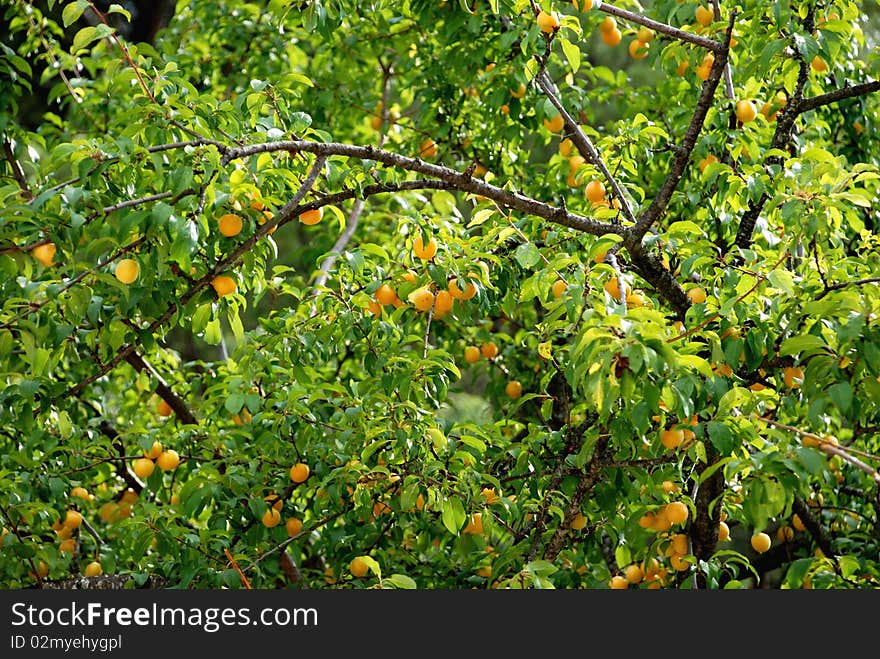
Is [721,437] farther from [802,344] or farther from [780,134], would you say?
[780,134]

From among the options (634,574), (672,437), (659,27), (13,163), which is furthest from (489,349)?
(13,163)

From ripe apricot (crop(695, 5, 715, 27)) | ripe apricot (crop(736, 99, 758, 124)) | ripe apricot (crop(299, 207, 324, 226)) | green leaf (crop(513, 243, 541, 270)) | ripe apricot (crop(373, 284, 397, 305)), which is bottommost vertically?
ripe apricot (crop(373, 284, 397, 305))

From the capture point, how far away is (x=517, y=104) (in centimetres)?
292

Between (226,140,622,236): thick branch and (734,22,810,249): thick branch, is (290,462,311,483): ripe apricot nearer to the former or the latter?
(226,140,622,236): thick branch

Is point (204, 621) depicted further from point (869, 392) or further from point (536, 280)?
point (869, 392)

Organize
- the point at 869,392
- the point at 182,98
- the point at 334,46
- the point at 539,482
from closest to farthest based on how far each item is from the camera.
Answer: the point at 869,392
the point at 182,98
the point at 539,482
the point at 334,46

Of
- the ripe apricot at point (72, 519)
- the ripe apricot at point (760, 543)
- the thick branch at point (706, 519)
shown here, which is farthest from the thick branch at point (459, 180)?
the ripe apricot at point (72, 519)

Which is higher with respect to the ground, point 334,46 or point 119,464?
point 334,46

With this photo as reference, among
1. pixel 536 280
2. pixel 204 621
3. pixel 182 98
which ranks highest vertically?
pixel 182 98

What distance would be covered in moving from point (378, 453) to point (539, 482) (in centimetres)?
40

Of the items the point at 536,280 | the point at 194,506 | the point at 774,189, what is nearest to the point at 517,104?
the point at 774,189

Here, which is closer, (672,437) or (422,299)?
(672,437)

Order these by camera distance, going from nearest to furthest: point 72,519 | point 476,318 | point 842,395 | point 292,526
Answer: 1. point 842,395
2. point 292,526
3. point 72,519
4. point 476,318

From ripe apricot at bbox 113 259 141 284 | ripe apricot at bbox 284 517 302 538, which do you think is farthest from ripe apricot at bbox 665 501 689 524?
ripe apricot at bbox 113 259 141 284
